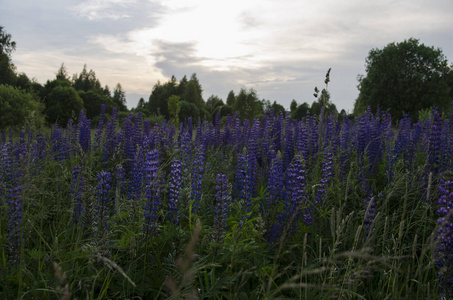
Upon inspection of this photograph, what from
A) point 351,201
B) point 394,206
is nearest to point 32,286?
point 351,201

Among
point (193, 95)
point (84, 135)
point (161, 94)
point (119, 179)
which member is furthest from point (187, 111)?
point (119, 179)

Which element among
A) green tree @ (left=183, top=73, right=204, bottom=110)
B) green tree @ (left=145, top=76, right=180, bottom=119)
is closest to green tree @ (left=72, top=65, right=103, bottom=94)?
green tree @ (left=145, top=76, right=180, bottom=119)

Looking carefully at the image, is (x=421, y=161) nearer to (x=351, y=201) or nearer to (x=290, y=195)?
(x=351, y=201)

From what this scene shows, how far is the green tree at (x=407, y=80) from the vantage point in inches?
1216

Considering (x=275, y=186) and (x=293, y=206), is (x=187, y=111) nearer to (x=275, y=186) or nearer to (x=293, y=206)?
(x=275, y=186)

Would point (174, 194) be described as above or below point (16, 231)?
above

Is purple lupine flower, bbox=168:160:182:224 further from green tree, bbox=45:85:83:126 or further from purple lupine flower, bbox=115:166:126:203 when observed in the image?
green tree, bbox=45:85:83:126

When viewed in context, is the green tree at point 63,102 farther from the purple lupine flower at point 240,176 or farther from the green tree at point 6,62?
the purple lupine flower at point 240,176

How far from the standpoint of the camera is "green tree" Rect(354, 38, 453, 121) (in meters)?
30.9

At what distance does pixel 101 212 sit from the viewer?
2885 millimetres

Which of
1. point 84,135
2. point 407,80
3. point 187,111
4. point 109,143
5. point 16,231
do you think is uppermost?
point 407,80

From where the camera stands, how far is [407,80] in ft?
102

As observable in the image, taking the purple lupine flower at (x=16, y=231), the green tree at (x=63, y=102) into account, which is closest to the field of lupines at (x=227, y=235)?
the purple lupine flower at (x=16, y=231)

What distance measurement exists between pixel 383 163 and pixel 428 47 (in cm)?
3294
